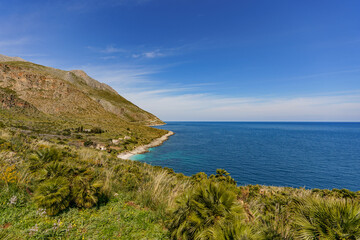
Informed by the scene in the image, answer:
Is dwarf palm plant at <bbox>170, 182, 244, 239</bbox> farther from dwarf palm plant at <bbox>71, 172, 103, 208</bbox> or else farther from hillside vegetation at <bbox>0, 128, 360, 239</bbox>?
dwarf palm plant at <bbox>71, 172, 103, 208</bbox>

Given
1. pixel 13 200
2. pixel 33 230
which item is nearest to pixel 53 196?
pixel 33 230

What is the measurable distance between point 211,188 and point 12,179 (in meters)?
5.94

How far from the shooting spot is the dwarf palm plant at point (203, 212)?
330 cm

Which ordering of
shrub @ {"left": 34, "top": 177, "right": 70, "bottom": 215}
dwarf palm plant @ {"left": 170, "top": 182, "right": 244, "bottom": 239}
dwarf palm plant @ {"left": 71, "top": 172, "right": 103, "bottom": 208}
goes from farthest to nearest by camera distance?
dwarf palm plant @ {"left": 71, "top": 172, "right": 103, "bottom": 208} → shrub @ {"left": 34, "top": 177, "right": 70, "bottom": 215} → dwarf palm plant @ {"left": 170, "top": 182, "right": 244, "bottom": 239}

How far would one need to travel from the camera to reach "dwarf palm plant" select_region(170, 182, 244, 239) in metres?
3.30

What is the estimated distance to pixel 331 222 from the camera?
→ 288cm

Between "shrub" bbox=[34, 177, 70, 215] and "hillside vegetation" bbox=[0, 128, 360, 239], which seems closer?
"hillside vegetation" bbox=[0, 128, 360, 239]

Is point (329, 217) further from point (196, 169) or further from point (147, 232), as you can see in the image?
point (196, 169)

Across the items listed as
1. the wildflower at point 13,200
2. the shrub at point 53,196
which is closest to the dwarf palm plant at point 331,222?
the shrub at point 53,196

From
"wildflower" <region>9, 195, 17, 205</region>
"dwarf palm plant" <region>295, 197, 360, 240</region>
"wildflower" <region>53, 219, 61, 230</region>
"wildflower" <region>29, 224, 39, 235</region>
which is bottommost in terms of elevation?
"wildflower" <region>53, 219, 61, 230</region>

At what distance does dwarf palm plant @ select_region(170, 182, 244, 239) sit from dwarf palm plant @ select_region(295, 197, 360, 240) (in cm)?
121

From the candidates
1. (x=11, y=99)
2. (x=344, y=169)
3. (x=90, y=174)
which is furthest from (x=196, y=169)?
(x=11, y=99)

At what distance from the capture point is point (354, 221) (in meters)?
2.68

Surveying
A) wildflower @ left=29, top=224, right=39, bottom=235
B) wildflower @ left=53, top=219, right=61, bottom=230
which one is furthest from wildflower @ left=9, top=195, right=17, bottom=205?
wildflower @ left=53, top=219, right=61, bottom=230
